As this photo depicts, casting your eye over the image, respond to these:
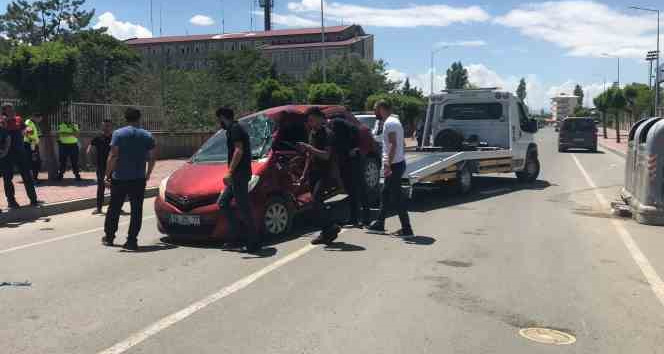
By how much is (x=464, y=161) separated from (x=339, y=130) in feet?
Result: 16.3

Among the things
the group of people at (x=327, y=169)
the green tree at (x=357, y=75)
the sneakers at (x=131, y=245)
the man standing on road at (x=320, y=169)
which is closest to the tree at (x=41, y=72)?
the sneakers at (x=131, y=245)

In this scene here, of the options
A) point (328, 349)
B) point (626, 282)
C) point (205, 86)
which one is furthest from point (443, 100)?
point (205, 86)

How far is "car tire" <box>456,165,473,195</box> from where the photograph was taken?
12547 mm

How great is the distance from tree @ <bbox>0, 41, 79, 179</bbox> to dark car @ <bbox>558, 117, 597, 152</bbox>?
24242mm

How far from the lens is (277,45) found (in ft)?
388

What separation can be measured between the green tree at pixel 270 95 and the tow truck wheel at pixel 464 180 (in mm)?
17967

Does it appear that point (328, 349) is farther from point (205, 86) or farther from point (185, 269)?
point (205, 86)

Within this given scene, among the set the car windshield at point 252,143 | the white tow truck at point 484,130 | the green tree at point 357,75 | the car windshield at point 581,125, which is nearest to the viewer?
the car windshield at point 252,143

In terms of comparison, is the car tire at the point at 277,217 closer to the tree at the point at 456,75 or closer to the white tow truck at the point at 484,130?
the white tow truck at the point at 484,130

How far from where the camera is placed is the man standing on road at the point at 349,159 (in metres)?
8.27

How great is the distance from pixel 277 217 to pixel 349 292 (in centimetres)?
258

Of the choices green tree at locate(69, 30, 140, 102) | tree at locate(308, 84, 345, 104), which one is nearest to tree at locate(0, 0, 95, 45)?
green tree at locate(69, 30, 140, 102)

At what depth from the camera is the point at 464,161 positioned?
41.1ft

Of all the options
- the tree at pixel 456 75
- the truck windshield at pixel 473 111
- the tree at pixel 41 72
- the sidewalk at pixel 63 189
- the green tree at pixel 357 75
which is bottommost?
the sidewalk at pixel 63 189
